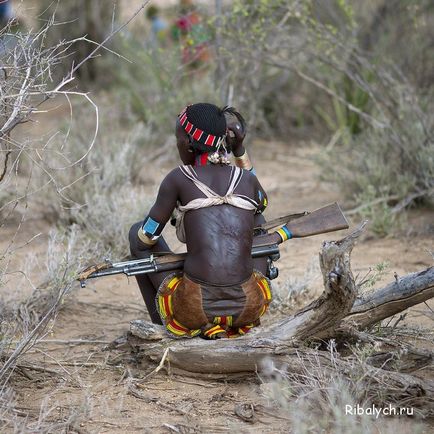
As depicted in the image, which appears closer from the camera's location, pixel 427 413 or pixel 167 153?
pixel 427 413

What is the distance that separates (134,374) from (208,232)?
0.71 meters

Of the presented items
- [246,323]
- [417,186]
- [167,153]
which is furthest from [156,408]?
[167,153]

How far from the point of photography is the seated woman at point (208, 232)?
3.30m

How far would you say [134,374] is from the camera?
3.46 m

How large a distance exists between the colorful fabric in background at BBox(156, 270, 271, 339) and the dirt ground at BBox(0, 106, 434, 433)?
0.21m

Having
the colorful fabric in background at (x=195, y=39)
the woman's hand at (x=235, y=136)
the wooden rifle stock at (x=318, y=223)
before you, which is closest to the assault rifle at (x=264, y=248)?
the wooden rifle stock at (x=318, y=223)

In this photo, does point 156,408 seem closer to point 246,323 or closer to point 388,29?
point 246,323

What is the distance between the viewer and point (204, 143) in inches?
132

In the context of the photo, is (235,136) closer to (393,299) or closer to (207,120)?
(207,120)

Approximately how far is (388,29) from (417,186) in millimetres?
2863

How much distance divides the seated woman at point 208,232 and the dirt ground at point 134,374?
0.27 m

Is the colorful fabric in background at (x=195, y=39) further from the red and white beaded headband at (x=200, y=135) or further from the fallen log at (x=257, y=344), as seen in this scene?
the fallen log at (x=257, y=344)

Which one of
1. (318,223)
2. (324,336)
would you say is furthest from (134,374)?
(318,223)

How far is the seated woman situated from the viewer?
10.8ft
